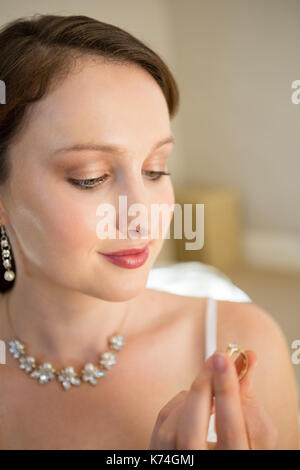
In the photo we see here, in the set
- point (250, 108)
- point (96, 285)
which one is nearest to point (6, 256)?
point (96, 285)

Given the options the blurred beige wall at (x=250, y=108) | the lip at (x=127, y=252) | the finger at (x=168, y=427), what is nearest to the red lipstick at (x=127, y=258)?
the lip at (x=127, y=252)

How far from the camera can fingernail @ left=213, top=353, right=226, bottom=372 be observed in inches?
→ 21.6

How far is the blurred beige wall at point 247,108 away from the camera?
311 centimetres

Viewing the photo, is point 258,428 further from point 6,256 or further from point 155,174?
point 6,256

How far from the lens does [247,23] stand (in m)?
3.18

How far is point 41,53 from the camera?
0.75m

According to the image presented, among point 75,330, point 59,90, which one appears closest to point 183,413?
point 75,330

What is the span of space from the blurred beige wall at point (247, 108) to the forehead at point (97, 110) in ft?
7.55

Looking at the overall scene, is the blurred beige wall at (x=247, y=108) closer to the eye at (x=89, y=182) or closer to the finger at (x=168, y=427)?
the eye at (x=89, y=182)

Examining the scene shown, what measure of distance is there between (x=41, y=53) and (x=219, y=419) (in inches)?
23.9

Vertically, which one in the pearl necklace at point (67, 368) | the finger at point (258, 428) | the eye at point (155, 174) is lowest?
the finger at point (258, 428)

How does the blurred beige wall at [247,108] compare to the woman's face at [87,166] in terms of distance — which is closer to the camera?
the woman's face at [87,166]

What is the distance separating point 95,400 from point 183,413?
35 centimetres

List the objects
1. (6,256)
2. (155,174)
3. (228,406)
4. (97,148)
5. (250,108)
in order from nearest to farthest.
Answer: (228,406), (97,148), (155,174), (6,256), (250,108)
